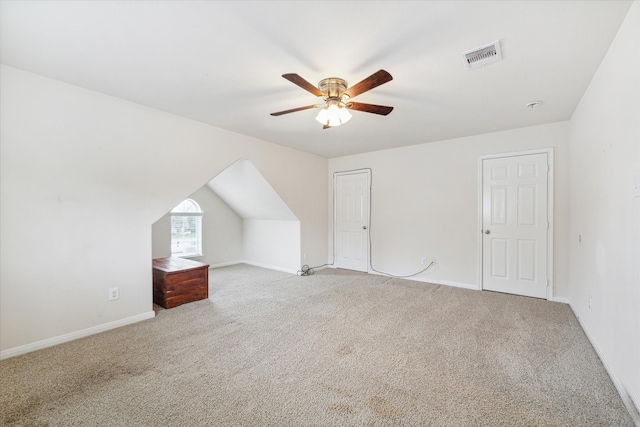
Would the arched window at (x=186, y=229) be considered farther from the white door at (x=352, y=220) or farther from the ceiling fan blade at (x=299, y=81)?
the ceiling fan blade at (x=299, y=81)

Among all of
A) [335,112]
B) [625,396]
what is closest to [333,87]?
[335,112]

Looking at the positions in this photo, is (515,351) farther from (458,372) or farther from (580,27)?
(580,27)

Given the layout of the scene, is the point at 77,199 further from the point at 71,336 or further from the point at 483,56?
the point at 483,56

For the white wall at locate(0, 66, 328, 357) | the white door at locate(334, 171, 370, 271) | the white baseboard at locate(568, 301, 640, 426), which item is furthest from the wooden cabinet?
the white baseboard at locate(568, 301, 640, 426)

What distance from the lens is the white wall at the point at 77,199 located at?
231 centimetres

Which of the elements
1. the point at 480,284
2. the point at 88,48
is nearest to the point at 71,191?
the point at 88,48

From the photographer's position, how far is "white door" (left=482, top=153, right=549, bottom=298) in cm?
372

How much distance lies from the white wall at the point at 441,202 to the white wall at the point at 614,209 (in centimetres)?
85

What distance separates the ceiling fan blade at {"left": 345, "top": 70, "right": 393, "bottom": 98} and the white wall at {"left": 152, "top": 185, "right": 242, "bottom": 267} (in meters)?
4.28

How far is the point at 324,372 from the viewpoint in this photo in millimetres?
2068

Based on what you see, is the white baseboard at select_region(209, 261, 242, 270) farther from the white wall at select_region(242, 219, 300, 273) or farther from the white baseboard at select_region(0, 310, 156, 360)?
the white baseboard at select_region(0, 310, 156, 360)

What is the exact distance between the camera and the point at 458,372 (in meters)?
2.06

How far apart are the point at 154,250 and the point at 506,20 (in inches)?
217

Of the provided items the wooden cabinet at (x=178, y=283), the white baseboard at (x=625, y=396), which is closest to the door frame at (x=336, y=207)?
the wooden cabinet at (x=178, y=283)
